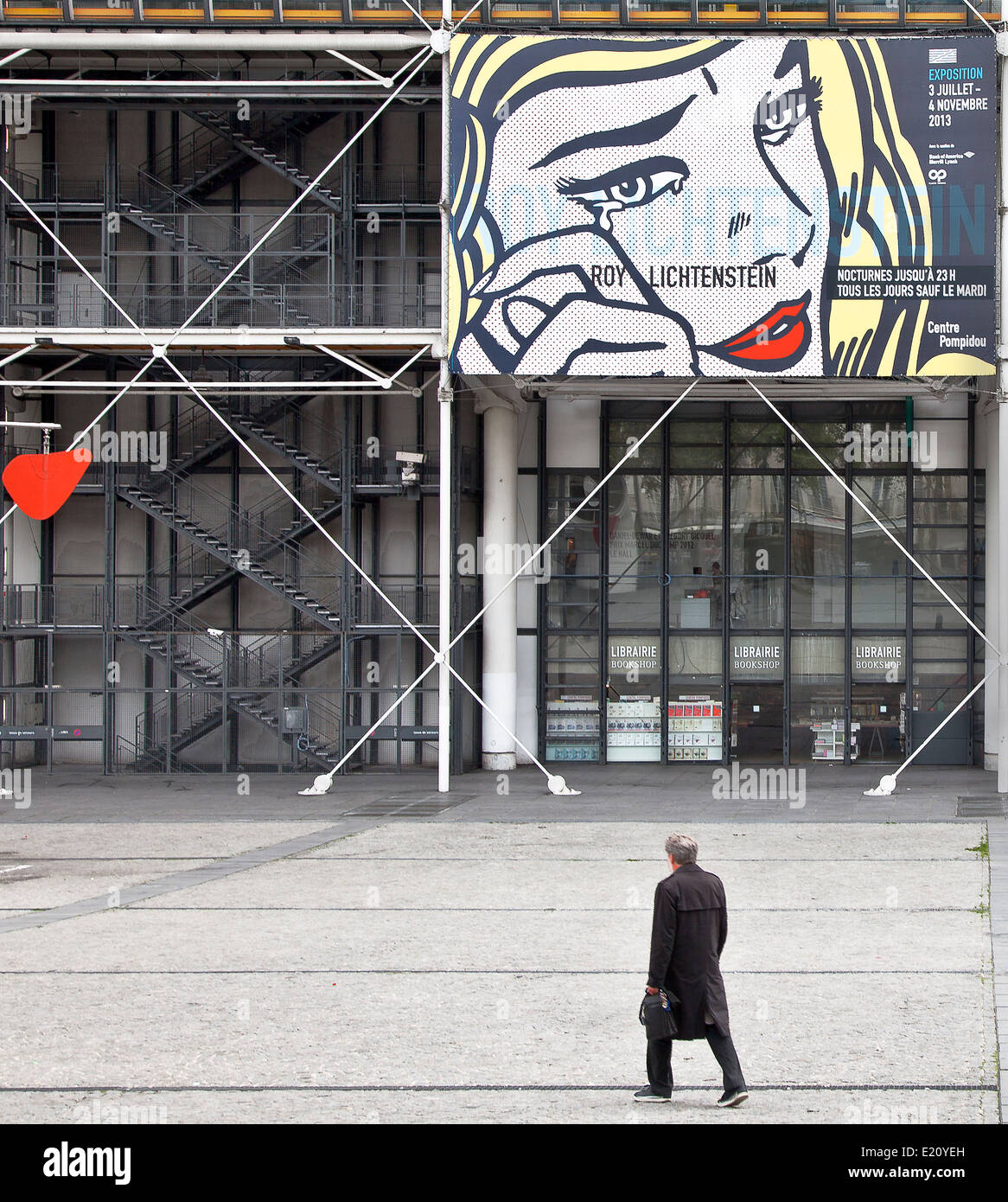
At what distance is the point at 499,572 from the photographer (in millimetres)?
Result: 31141

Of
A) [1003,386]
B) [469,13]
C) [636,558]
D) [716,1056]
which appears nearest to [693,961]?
[716,1056]

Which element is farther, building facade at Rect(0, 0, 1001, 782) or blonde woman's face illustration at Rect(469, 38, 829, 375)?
building facade at Rect(0, 0, 1001, 782)

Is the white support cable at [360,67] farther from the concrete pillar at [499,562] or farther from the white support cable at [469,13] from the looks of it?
the concrete pillar at [499,562]

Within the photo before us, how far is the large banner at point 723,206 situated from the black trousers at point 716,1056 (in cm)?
1923

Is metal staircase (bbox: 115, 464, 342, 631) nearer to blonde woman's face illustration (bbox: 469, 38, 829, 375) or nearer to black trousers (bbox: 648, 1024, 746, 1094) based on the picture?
blonde woman's face illustration (bbox: 469, 38, 829, 375)

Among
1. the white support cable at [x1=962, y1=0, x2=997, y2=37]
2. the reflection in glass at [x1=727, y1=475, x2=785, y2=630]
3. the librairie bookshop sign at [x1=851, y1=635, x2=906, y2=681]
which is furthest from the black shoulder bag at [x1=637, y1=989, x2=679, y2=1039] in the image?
the librairie bookshop sign at [x1=851, y1=635, x2=906, y2=681]

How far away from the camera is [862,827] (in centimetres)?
2280

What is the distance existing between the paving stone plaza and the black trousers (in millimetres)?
192

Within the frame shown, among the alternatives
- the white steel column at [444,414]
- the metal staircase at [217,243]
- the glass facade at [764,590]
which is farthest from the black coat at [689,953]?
the glass facade at [764,590]

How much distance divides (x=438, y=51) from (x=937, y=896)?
17171 mm

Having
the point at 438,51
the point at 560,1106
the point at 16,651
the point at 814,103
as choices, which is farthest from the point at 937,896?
the point at 16,651

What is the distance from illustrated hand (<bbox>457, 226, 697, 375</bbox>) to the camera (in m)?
27.1

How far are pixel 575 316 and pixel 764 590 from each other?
312 inches

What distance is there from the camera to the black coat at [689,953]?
8797mm
